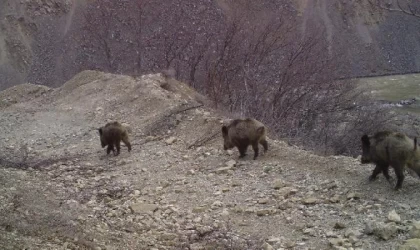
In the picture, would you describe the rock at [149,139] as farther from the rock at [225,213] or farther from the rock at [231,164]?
→ the rock at [225,213]

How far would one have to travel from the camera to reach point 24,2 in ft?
167

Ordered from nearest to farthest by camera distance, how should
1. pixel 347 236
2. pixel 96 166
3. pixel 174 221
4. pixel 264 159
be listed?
pixel 347 236 → pixel 174 221 → pixel 264 159 → pixel 96 166

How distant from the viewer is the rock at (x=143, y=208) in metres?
9.84

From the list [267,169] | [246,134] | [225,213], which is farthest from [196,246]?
[246,134]

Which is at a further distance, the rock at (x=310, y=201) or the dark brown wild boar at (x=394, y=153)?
the rock at (x=310, y=201)

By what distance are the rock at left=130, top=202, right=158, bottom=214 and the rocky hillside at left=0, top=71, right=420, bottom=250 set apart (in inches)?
0.7

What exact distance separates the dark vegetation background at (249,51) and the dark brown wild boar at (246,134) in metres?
3.66

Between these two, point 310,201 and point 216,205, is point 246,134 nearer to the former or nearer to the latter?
point 216,205

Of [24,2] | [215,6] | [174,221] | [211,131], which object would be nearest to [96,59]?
[24,2]

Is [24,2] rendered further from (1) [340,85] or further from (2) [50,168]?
(2) [50,168]

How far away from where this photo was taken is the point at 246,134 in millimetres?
12188

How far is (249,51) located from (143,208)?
19.6 m

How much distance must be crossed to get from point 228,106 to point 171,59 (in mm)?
11222

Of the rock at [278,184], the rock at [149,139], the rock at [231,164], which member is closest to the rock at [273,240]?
the rock at [278,184]
